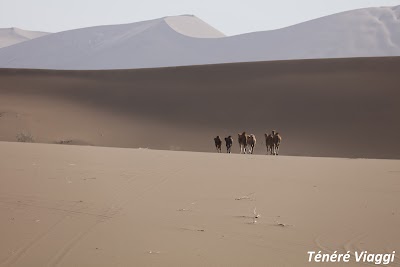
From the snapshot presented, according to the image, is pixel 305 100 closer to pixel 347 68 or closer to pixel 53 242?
pixel 347 68

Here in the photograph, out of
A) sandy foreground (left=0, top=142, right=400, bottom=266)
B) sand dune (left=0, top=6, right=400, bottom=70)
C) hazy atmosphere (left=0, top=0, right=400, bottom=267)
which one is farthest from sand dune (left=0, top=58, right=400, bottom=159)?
sand dune (left=0, top=6, right=400, bottom=70)

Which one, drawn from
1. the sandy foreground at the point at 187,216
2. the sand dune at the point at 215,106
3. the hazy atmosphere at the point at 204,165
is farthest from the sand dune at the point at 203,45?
the sandy foreground at the point at 187,216

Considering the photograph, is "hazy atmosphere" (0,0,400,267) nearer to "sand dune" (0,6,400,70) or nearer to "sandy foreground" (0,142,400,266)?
"sandy foreground" (0,142,400,266)

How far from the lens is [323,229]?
6.80 metres

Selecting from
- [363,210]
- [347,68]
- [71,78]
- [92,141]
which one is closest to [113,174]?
[363,210]

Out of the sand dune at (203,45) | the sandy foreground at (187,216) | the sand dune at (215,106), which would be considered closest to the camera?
the sandy foreground at (187,216)

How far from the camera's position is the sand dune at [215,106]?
38781mm

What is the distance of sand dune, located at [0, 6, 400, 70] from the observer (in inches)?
5817

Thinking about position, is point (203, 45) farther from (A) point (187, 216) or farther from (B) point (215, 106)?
(A) point (187, 216)

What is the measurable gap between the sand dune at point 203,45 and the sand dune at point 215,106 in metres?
87.6

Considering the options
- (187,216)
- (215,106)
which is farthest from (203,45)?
(187,216)

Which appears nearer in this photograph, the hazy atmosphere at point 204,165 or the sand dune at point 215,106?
the hazy atmosphere at point 204,165

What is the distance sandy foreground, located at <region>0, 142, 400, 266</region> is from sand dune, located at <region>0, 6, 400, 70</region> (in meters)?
133

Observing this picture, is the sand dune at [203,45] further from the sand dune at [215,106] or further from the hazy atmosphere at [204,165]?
the hazy atmosphere at [204,165]
